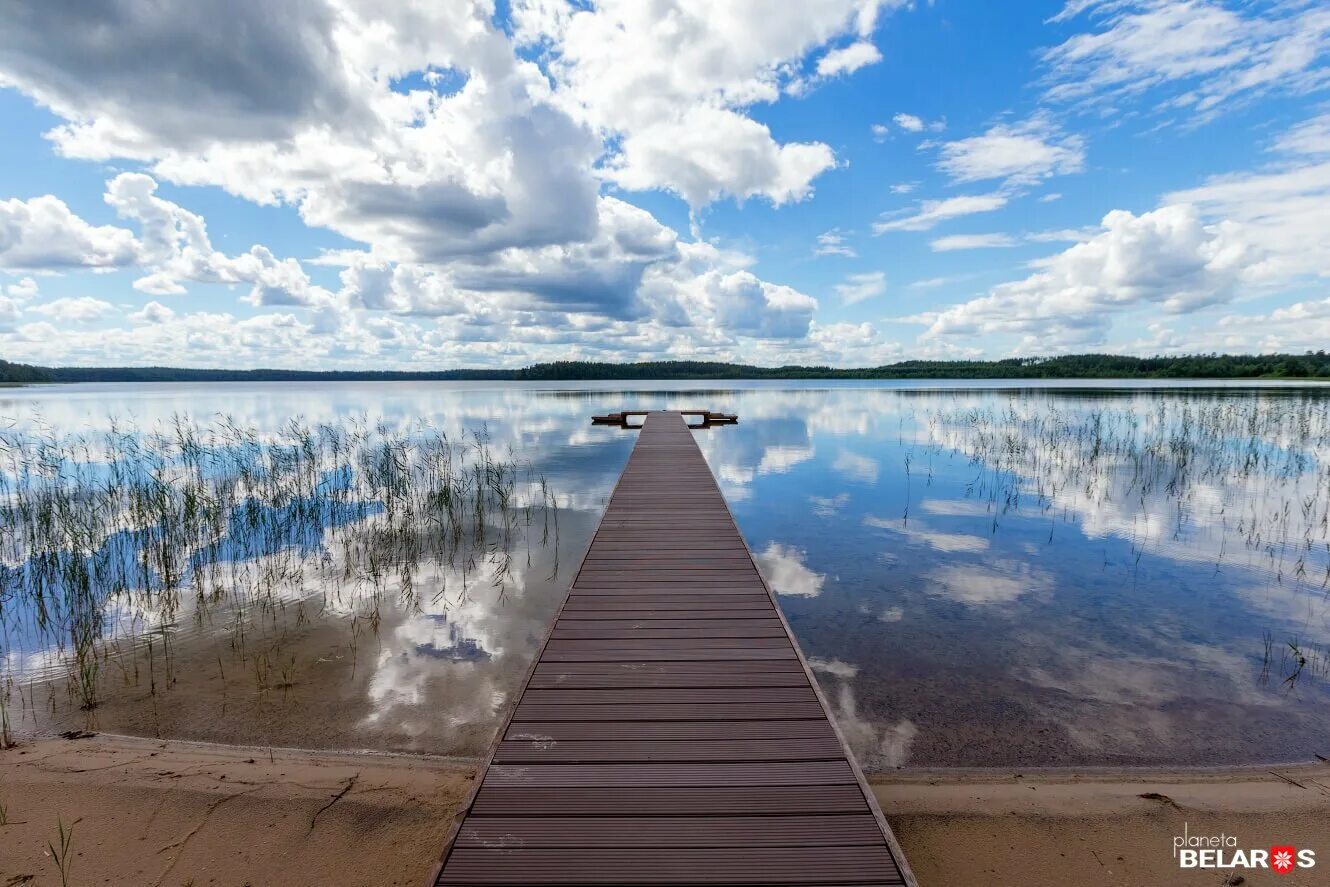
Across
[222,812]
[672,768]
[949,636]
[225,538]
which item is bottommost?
[225,538]

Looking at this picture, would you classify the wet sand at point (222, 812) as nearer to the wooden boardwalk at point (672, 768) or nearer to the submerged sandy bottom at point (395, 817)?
the submerged sandy bottom at point (395, 817)

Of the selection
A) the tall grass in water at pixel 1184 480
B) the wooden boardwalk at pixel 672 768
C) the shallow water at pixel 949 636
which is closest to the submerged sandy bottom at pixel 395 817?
the shallow water at pixel 949 636

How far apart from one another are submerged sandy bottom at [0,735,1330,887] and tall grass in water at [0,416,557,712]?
126cm

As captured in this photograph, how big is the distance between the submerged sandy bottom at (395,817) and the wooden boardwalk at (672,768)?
0.70 meters

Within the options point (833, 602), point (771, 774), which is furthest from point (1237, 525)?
point (771, 774)

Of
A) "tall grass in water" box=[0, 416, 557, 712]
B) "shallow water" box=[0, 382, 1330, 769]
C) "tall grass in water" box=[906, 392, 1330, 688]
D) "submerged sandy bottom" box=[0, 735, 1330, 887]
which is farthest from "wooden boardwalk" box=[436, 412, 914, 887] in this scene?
"tall grass in water" box=[906, 392, 1330, 688]

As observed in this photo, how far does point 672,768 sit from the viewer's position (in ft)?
9.20

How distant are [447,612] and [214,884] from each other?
→ 358 cm

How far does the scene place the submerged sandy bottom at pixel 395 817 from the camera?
2.85 m

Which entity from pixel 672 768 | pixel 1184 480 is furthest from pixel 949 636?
pixel 1184 480

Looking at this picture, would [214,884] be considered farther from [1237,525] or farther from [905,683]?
[1237,525]

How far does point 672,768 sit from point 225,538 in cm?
904

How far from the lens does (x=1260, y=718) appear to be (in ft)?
14.1

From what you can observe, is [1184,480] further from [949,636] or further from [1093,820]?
[1093,820]
